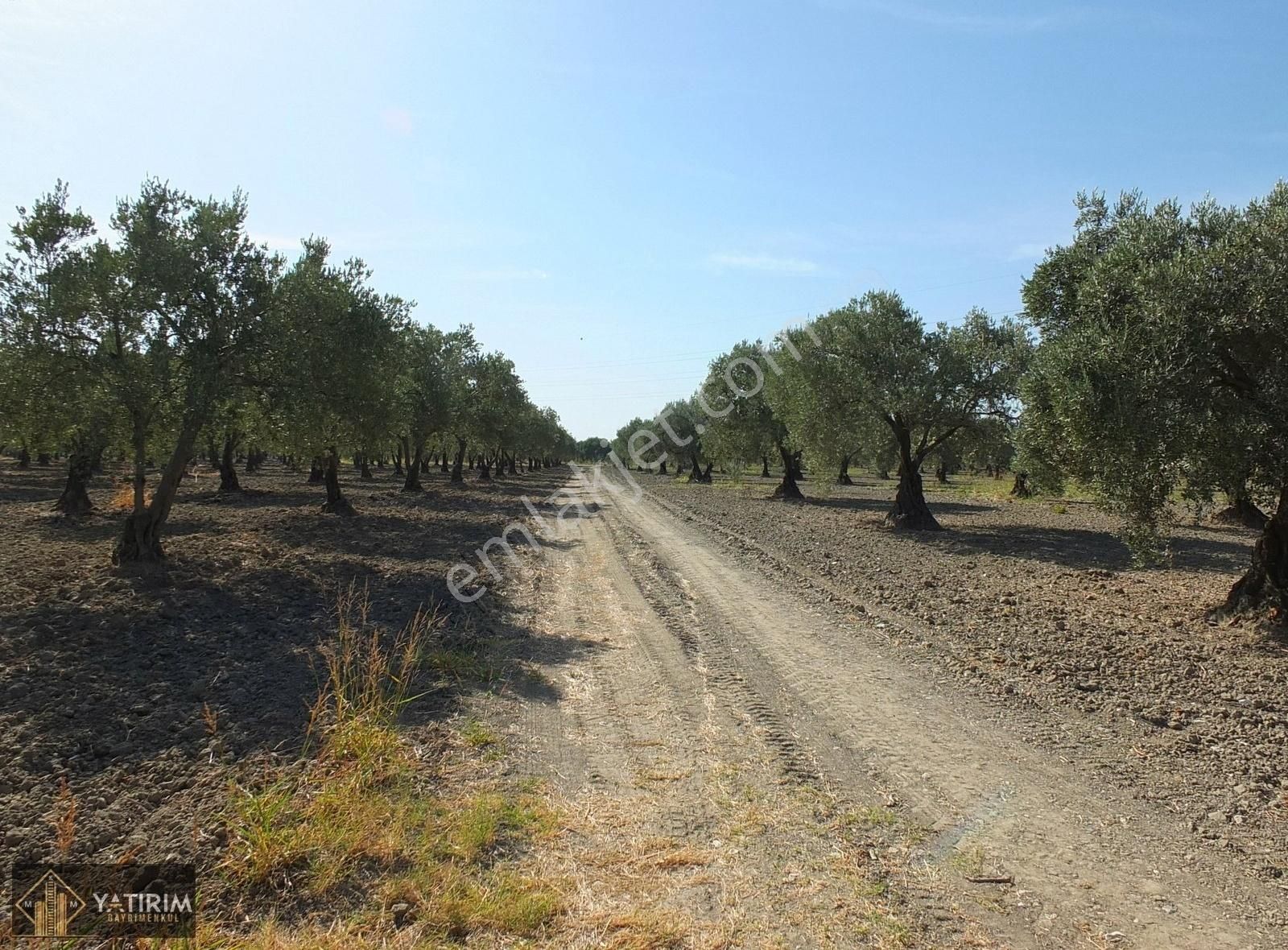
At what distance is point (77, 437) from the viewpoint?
18.4 metres

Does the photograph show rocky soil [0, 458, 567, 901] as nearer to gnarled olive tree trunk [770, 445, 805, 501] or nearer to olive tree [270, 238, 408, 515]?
olive tree [270, 238, 408, 515]

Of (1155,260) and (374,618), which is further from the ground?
(1155,260)

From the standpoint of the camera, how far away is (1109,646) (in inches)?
410

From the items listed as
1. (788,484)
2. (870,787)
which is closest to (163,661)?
(870,787)

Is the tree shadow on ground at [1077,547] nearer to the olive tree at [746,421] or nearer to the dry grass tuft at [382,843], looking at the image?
the dry grass tuft at [382,843]

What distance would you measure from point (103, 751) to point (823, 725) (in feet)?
24.6

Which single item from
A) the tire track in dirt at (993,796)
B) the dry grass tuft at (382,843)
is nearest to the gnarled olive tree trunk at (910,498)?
the tire track in dirt at (993,796)

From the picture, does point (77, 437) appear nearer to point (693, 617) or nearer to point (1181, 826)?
point (693, 617)

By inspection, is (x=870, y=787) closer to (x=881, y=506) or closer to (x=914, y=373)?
(x=914, y=373)

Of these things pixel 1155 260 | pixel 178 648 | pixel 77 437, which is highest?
pixel 1155 260

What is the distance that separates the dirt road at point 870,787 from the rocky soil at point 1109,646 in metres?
0.59

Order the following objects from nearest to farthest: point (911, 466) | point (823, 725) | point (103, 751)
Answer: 1. point (103, 751)
2. point (823, 725)
3. point (911, 466)

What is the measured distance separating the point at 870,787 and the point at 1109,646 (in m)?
6.78

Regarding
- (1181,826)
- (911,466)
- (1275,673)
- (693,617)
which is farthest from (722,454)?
(1181,826)
